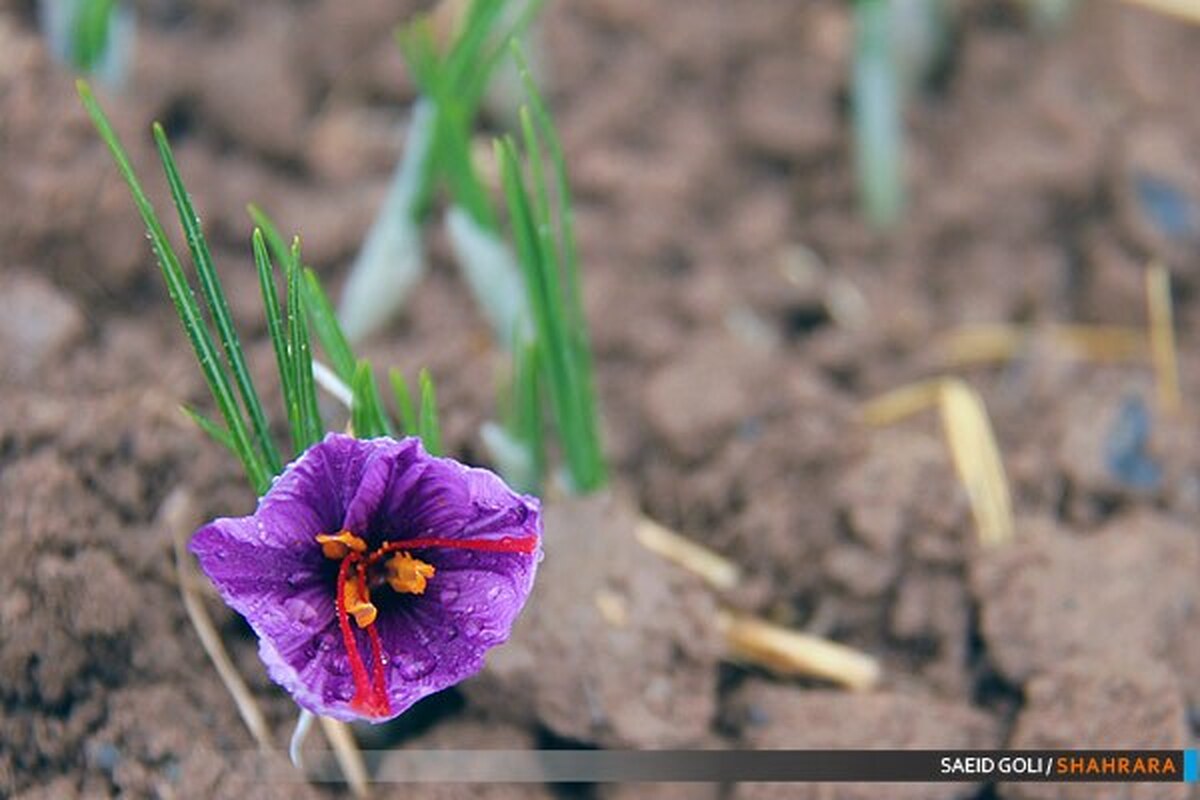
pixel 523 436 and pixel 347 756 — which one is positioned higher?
pixel 523 436

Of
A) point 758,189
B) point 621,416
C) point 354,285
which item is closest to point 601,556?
point 621,416

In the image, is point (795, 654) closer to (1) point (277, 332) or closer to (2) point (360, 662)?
(2) point (360, 662)

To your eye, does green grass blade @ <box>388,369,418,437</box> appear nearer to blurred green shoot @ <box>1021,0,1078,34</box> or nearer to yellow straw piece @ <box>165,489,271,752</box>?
yellow straw piece @ <box>165,489,271,752</box>

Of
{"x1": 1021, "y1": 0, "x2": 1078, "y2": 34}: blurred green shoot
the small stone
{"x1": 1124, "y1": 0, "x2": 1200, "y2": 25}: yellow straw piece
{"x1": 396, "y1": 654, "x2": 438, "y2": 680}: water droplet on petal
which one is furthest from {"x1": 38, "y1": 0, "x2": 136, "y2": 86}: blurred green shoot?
{"x1": 1124, "y1": 0, "x2": 1200, "y2": 25}: yellow straw piece

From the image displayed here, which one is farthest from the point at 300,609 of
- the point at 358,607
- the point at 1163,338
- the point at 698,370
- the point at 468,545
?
the point at 1163,338

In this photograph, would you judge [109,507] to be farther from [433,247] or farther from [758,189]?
[758,189]

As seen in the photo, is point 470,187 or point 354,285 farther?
point 354,285

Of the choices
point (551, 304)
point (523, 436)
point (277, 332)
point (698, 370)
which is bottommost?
point (698, 370)

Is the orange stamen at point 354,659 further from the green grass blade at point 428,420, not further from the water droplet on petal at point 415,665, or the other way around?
the green grass blade at point 428,420
